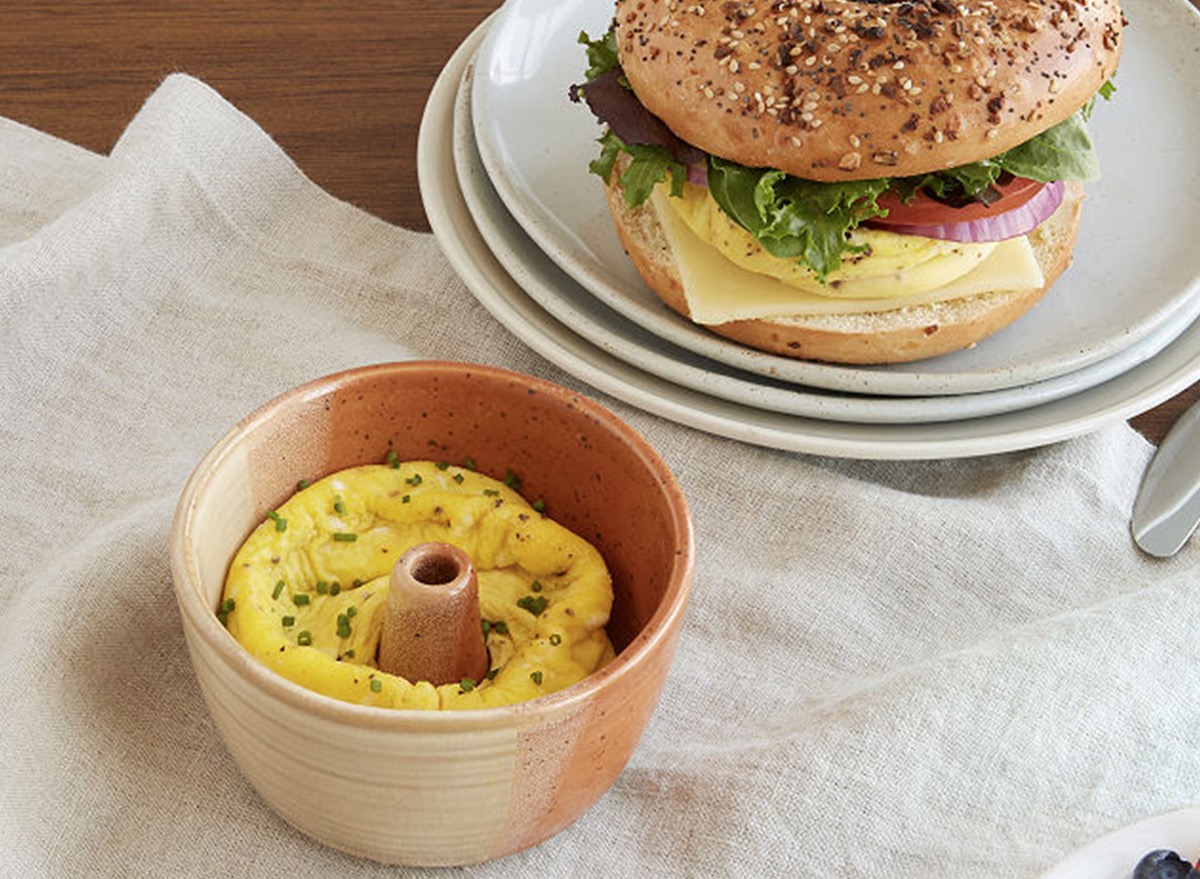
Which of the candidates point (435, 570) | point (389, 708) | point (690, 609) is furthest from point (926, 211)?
point (389, 708)

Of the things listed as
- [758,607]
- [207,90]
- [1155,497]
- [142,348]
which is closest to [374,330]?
[142,348]

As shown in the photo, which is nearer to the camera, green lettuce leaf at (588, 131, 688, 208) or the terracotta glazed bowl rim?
the terracotta glazed bowl rim

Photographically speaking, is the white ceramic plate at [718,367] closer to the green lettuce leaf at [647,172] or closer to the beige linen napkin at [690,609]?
the beige linen napkin at [690,609]

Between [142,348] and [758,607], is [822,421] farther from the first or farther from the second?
[142,348]

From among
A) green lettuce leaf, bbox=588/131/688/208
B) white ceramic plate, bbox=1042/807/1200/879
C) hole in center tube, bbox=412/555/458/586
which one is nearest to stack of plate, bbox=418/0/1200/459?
green lettuce leaf, bbox=588/131/688/208

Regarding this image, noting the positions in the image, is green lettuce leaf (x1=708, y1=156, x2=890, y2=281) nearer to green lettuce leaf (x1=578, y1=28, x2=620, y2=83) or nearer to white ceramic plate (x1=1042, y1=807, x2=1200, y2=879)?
green lettuce leaf (x1=578, y1=28, x2=620, y2=83)

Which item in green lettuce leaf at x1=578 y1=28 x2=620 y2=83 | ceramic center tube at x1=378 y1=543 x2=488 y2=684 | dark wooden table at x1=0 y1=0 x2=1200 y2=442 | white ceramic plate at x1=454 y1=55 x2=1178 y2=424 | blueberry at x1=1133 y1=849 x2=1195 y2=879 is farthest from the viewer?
dark wooden table at x1=0 y1=0 x2=1200 y2=442

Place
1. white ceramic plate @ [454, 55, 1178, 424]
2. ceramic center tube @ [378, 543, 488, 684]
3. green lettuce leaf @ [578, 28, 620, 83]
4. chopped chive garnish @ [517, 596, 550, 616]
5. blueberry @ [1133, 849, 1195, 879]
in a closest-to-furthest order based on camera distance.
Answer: blueberry @ [1133, 849, 1195, 879] → ceramic center tube @ [378, 543, 488, 684] → chopped chive garnish @ [517, 596, 550, 616] → white ceramic plate @ [454, 55, 1178, 424] → green lettuce leaf @ [578, 28, 620, 83]
